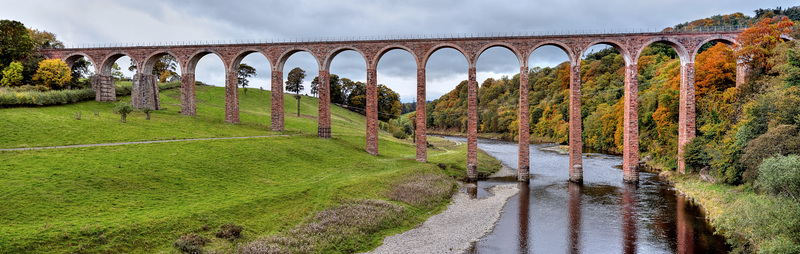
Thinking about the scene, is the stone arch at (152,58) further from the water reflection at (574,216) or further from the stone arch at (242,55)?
the water reflection at (574,216)

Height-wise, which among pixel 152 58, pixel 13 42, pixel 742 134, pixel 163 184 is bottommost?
pixel 163 184

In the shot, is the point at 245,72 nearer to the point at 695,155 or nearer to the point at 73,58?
the point at 73,58

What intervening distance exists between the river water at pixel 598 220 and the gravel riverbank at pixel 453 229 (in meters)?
0.67

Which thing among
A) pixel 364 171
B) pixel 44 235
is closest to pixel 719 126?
pixel 364 171

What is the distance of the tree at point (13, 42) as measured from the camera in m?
42.8

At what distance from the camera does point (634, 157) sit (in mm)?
34969

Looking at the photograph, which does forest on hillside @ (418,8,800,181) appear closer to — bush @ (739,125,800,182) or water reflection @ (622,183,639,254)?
bush @ (739,125,800,182)

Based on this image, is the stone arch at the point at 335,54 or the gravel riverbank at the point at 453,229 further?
the stone arch at the point at 335,54

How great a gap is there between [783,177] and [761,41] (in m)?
24.1

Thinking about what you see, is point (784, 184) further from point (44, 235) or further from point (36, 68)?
point (36, 68)

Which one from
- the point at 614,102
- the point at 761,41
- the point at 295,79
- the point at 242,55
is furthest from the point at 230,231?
the point at 295,79

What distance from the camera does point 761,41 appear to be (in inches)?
1297

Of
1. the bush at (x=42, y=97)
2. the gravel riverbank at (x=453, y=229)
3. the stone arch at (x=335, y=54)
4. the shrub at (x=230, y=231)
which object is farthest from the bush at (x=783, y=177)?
the bush at (x=42, y=97)

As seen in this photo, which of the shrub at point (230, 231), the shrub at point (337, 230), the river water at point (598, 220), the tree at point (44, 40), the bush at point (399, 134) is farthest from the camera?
the bush at point (399, 134)
